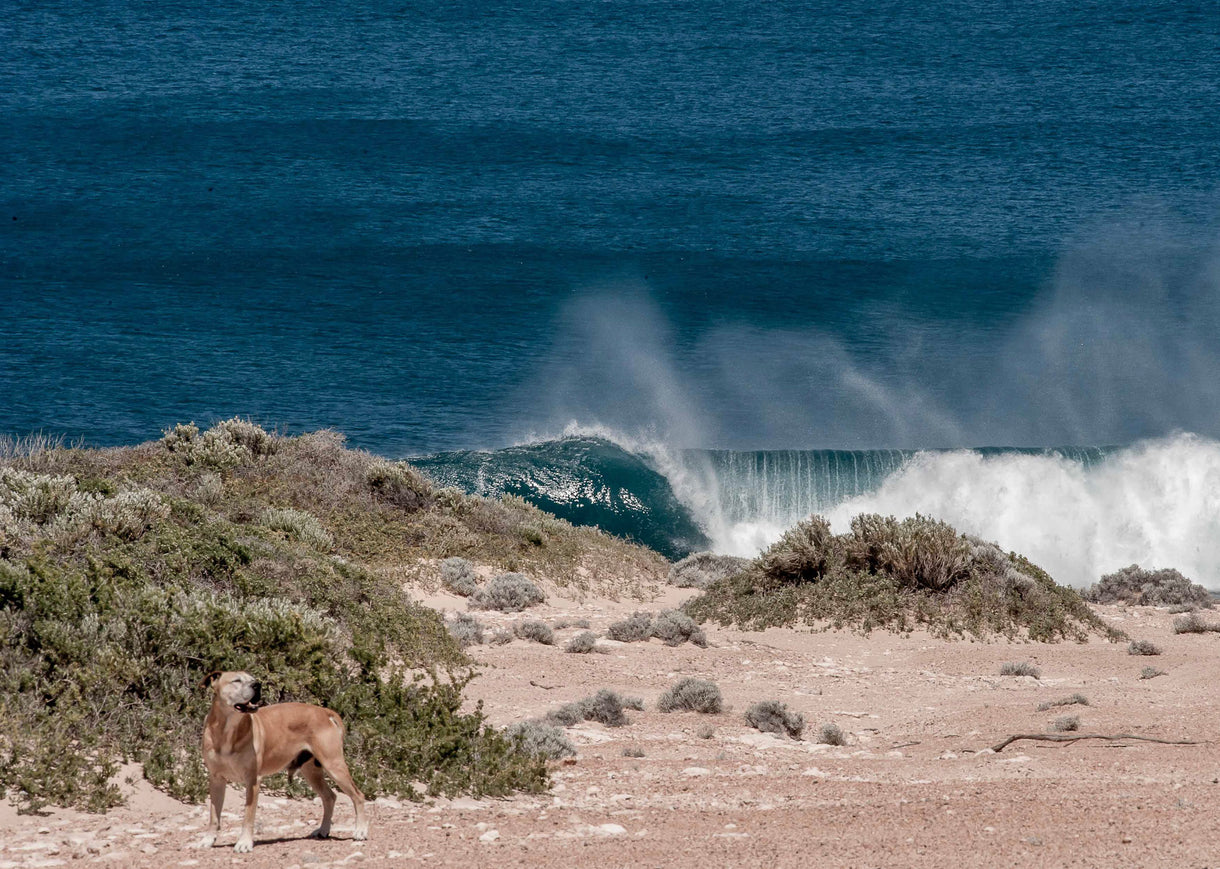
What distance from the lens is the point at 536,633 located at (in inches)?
520

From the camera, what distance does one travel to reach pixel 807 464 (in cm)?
2975

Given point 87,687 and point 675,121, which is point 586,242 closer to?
point 675,121

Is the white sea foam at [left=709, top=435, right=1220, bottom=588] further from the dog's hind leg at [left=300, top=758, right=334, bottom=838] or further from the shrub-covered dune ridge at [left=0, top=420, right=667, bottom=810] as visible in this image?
the dog's hind leg at [left=300, top=758, right=334, bottom=838]

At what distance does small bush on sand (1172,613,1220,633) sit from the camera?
1521 centimetres

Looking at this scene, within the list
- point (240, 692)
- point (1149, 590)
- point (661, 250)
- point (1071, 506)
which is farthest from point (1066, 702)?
point (661, 250)

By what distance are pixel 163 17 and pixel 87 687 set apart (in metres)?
98.4

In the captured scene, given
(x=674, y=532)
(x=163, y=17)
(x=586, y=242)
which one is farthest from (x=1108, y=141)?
(x=163, y=17)

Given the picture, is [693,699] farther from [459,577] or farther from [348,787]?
[459,577]

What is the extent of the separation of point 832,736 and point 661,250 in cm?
5427

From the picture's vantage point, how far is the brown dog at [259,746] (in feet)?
18.1

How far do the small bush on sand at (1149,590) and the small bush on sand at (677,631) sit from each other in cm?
788

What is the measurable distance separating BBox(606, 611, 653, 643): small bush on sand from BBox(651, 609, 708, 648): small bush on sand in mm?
87

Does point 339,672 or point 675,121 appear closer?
point 339,672

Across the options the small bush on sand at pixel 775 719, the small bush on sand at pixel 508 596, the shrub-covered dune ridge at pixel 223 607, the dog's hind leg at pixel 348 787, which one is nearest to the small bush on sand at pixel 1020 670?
the small bush on sand at pixel 775 719
